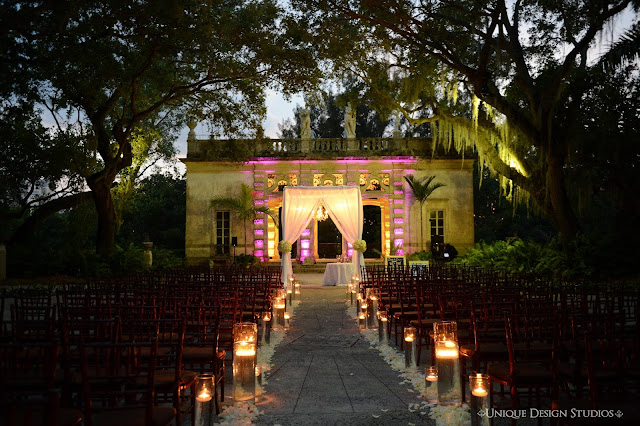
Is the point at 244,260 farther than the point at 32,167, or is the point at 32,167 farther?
the point at 244,260

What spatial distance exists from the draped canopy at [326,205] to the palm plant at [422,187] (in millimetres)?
7048

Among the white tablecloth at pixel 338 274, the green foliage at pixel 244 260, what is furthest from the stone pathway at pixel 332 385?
the green foliage at pixel 244 260

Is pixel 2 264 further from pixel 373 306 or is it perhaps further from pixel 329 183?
pixel 329 183

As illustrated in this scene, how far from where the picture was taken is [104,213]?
15461mm

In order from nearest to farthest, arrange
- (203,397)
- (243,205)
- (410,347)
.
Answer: (203,397) < (410,347) < (243,205)

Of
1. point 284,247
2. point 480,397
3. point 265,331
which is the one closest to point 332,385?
point 480,397

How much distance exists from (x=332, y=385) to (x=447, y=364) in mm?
1094

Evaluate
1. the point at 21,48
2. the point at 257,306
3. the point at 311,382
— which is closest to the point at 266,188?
the point at 21,48

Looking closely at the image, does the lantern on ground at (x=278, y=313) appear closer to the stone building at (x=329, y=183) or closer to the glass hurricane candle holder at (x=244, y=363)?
the glass hurricane candle holder at (x=244, y=363)

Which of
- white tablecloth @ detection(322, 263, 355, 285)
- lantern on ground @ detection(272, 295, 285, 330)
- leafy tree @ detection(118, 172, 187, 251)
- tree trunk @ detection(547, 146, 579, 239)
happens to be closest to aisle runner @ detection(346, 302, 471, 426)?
lantern on ground @ detection(272, 295, 285, 330)

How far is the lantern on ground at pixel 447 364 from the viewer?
13.5ft

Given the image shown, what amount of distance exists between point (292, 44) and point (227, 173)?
945cm

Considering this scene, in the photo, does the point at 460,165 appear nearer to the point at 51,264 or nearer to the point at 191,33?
the point at 191,33

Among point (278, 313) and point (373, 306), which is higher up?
point (373, 306)
